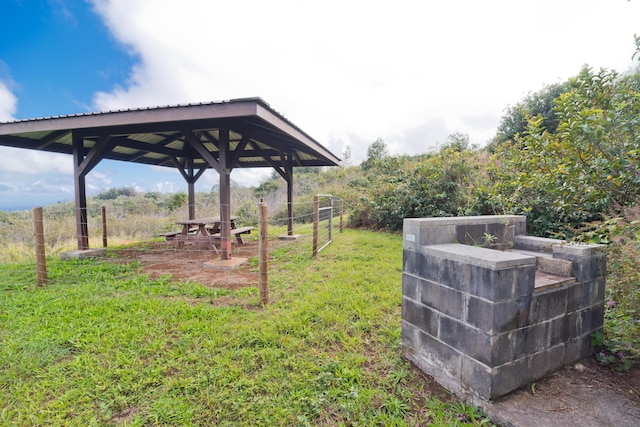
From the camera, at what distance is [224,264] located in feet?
14.2

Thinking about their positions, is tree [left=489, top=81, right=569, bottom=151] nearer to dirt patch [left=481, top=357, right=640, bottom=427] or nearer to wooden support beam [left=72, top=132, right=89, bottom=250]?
dirt patch [left=481, top=357, right=640, bottom=427]

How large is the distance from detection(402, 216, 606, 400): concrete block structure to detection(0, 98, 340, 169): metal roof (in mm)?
2864

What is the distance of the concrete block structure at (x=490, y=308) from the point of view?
4.52ft

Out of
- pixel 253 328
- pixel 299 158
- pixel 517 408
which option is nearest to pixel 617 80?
pixel 517 408

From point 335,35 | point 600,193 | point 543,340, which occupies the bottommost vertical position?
point 543,340

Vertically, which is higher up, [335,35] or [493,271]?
[335,35]

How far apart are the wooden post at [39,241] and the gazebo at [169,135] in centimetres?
169

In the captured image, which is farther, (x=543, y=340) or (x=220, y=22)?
(x=220, y=22)

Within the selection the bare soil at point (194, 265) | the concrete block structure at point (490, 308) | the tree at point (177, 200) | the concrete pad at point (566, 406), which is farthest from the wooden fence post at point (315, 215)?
the tree at point (177, 200)

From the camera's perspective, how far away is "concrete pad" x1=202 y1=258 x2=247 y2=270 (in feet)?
14.0

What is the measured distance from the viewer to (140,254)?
17.7 feet

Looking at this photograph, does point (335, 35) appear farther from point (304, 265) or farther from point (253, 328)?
point (253, 328)

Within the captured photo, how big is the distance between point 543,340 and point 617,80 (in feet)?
6.91

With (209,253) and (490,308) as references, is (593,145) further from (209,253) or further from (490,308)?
(209,253)
